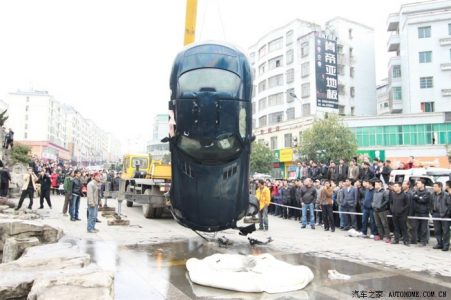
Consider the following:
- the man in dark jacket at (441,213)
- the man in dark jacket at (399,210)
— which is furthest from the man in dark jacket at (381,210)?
the man in dark jacket at (441,213)

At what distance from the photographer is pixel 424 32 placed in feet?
145

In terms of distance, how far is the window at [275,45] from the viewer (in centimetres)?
5612

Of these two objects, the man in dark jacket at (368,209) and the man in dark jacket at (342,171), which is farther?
the man in dark jacket at (342,171)

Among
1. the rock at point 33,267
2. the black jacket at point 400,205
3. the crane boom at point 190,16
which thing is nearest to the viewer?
the rock at point 33,267

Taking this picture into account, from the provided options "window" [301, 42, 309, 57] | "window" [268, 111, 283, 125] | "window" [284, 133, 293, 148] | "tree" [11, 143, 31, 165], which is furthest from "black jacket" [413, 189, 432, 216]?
"window" [268, 111, 283, 125]

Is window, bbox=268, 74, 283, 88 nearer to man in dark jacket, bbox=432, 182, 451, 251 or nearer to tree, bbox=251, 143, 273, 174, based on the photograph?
tree, bbox=251, 143, 273, 174

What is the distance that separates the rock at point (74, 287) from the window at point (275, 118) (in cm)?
4973

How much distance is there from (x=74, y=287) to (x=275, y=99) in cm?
5267

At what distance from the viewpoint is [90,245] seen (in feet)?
33.1

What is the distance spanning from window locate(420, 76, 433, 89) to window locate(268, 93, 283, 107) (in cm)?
1756

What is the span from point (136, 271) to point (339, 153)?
104 ft

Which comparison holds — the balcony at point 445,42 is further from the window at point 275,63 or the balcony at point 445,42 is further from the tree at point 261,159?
the tree at point 261,159

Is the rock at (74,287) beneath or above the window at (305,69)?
beneath

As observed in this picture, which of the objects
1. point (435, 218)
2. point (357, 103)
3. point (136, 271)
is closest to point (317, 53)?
point (357, 103)
